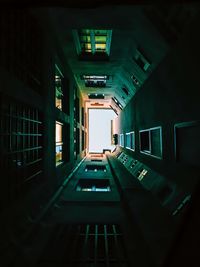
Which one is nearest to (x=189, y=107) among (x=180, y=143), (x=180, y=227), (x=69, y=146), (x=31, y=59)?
(x=180, y=143)

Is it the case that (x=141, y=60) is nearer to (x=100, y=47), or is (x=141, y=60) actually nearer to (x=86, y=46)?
(x=100, y=47)

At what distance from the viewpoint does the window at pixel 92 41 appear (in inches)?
348

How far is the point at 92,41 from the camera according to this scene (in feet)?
31.1

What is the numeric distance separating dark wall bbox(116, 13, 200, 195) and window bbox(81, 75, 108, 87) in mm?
6156

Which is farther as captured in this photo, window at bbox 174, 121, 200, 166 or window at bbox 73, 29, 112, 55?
window at bbox 73, 29, 112, 55

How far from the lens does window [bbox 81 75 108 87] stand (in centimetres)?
1402

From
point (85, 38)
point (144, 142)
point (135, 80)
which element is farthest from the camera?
point (135, 80)

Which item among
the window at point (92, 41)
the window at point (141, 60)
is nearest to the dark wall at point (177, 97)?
the window at point (141, 60)

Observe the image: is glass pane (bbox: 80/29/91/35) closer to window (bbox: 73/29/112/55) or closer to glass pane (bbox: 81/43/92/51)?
window (bbox: 73/29/112/55)

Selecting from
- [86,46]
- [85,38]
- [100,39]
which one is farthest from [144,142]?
[85,38]

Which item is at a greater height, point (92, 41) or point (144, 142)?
point (92, 41)

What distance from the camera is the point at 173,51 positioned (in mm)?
5730

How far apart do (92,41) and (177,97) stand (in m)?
5.29

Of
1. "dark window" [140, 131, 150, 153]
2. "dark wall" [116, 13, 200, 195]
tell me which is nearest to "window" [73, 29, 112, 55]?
"dark wall" [116, 13, 200, 195]
